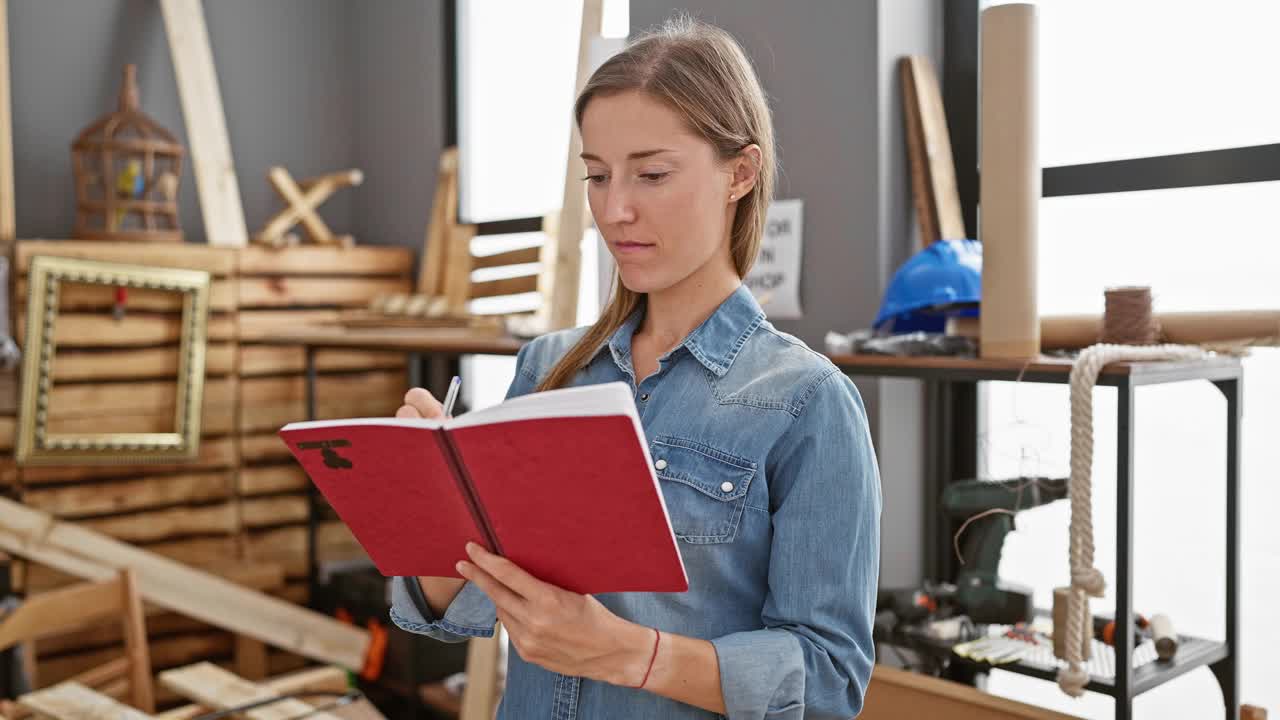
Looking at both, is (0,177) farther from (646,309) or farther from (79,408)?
(646,309)

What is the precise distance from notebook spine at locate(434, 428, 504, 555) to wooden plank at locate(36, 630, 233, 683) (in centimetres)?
331

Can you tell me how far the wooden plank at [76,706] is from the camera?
2.72m

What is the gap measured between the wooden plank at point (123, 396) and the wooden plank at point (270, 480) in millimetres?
260

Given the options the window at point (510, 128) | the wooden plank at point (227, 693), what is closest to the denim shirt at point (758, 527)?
the wooden plank at point (227, 693)

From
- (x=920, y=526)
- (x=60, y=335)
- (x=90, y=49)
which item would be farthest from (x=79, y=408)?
(x=920, y=526)

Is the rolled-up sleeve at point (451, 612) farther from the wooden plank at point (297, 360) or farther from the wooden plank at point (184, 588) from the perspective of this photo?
the wooden plank at point (297, 360)

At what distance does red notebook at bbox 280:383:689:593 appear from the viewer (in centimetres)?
86

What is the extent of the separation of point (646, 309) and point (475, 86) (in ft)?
10.2

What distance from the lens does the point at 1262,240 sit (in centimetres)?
217

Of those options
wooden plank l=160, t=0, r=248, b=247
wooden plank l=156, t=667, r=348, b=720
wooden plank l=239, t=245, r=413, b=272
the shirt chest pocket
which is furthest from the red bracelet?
wooden plank l=160, t=0, r=248, b=247

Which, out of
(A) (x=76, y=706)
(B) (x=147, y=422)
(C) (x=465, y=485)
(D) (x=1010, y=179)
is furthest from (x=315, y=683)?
(C) (x=465, y=485)

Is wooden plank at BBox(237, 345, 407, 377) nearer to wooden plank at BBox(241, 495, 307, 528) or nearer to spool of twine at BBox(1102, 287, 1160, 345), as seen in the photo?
wooden plank at BBox(241, 495, 307, 528)

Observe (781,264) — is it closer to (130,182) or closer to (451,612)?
(451,612)

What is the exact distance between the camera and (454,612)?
1211mm
